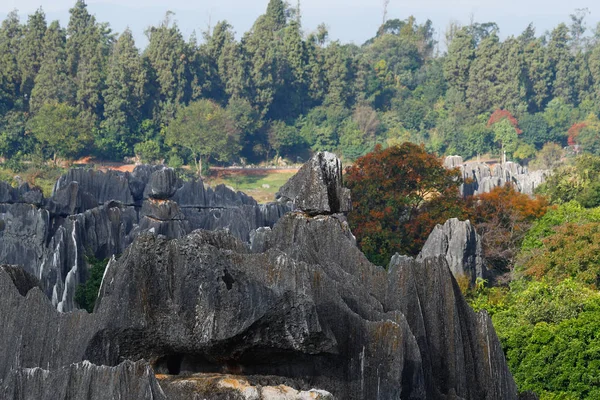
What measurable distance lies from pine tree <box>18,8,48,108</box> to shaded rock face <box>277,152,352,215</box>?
71.4m

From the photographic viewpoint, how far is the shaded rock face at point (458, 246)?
30.7 meters

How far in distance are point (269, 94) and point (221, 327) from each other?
273 ft

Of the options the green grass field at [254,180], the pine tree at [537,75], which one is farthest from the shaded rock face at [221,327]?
the pine tree at [537,75]

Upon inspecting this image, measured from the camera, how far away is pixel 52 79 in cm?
8031

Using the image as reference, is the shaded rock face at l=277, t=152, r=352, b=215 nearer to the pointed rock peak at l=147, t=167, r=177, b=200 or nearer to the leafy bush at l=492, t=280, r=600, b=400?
the leafy bush at l=492, t=280, r=600, b=400

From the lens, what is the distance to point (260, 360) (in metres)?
7.43

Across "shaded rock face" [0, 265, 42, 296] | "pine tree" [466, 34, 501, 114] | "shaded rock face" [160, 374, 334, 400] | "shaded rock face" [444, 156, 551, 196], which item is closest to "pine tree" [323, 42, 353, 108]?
"pine tree" [466, 34, 501, 114]

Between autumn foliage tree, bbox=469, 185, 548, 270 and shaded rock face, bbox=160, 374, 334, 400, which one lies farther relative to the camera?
autumn foliage tree, bbox=469, 185, 548, 270

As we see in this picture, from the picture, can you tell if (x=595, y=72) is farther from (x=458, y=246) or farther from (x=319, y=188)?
(x=319, y=188)

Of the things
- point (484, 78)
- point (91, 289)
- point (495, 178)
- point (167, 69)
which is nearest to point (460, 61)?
point (484, 78)

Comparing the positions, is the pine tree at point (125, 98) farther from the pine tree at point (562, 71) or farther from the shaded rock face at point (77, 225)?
the shaded rock face at point (77, 225)

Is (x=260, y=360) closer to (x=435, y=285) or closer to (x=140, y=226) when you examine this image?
(x=435, y=285)

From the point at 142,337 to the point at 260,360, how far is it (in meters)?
0.73

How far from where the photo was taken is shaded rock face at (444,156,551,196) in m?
54.2
